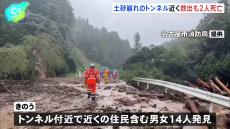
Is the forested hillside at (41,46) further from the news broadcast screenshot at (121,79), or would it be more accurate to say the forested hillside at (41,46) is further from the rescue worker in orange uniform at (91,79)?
the rescue worker in orange uniform at (91,79)

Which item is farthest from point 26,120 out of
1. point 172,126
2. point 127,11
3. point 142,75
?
point 142,75

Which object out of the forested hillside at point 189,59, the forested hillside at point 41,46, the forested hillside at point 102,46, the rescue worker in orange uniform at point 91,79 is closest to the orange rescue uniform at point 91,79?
the rescue worker in orange uniform at point 91,79

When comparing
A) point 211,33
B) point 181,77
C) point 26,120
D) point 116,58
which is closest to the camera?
point 26,120

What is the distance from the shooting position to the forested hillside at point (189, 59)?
74.1 feet

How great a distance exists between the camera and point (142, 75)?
22.5 meters

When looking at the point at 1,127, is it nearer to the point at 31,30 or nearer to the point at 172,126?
the point at 172,126

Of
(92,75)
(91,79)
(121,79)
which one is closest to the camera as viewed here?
(91,79)

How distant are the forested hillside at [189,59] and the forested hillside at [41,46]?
7.02 m

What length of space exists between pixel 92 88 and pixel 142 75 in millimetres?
11785
